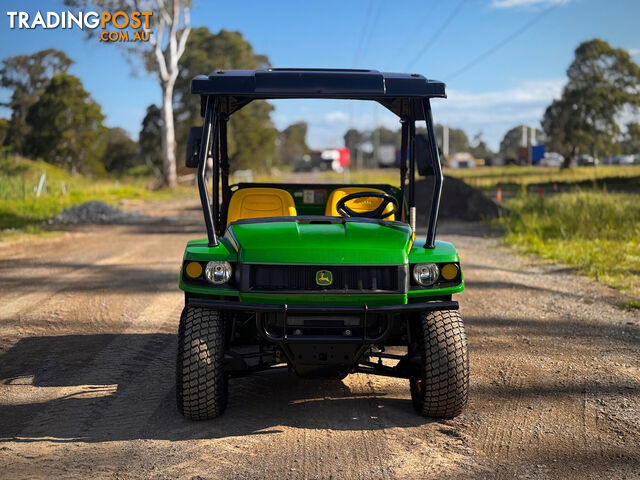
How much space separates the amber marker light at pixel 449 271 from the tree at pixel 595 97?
46.8 meters

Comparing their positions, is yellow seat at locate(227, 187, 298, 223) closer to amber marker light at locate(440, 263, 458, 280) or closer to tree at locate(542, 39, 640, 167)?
amber marker light at locate(440, 263, 458, 280)

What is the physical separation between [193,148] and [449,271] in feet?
6.03

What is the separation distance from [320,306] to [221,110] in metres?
2.23

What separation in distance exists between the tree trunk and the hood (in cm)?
3296

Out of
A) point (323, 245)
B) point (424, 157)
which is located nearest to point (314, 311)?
point (323, 245)

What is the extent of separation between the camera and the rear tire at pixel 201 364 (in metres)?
4.49

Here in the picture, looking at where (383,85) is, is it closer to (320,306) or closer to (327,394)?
(320,306)

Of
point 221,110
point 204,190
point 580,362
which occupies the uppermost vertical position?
point 221,110

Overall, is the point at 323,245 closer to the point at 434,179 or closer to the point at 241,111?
the point at 434,179

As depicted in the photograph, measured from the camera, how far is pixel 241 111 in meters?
51.3

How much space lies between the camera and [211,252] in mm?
4645

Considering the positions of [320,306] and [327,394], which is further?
[327,394]

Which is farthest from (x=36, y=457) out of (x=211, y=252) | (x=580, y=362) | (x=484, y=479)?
(x=580, y=362)

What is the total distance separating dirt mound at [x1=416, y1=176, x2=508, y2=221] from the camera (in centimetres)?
2039
